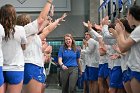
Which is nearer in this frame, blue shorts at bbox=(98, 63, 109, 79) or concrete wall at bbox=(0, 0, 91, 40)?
blue shorts at bbox=(98, 63, 109, 79)

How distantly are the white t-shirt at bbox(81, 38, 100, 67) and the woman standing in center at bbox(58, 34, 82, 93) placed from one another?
50cm

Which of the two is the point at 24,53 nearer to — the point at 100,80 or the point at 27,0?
the point at 100,80

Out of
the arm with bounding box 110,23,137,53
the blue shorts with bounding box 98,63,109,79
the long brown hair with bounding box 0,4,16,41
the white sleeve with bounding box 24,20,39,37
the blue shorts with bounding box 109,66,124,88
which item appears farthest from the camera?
the blue shorts with bounding box 98,63,109,79

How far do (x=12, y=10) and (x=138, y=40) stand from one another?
150 centimetres

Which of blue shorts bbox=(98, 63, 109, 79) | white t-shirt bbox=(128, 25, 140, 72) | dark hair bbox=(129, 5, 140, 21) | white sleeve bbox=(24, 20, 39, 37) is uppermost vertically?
dark hair bbox=(129, 5, 140, 21)

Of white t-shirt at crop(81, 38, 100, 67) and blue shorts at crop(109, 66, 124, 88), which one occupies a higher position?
white t-shirt at crop(81, 38, 100, 67)

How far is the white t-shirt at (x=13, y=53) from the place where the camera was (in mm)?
4082

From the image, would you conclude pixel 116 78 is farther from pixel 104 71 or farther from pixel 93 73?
pixel 93 73

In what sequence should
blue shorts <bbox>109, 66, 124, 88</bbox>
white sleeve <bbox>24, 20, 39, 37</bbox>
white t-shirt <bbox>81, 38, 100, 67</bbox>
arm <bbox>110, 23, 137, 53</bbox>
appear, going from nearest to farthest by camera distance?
arm <bbox>110, 23, 137, 53</bbox> → white sleeve <bbox>24, 20, 39, 37</bbox> → blue shorts <bbox>109, 66, 124, 88</bbox> → white t-shirt <bbox>81, 38, 100, 67</bbox>

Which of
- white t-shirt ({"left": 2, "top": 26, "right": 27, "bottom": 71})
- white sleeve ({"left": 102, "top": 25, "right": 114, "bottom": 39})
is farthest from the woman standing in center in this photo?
white t-shirt ({"left": 2, "top": 26, "right": 27, "bottom": 71})

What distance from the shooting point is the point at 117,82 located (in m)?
5.49

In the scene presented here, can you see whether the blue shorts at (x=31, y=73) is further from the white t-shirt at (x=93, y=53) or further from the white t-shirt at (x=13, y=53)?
the white t-shirt at (x=93, y=53)

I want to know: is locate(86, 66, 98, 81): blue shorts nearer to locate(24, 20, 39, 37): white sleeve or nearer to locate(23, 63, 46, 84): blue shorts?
locate(23, 63, 46, 84): blue shorts

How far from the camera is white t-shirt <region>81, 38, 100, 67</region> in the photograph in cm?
738
